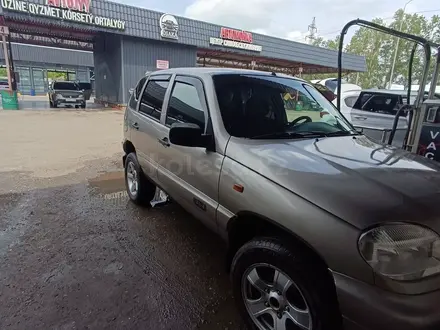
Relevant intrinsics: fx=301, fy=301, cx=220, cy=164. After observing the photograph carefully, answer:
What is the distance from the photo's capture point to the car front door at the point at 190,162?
7.88 feet

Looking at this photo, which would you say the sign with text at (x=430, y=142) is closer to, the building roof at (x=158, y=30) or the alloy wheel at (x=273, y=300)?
the alloy wheel at (x=273, y=300)

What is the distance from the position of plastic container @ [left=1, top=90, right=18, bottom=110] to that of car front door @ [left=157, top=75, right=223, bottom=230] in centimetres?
1878

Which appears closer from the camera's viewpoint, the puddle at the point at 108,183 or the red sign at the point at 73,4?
the puddle at the point at 108,183

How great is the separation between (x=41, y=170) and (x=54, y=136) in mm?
4221

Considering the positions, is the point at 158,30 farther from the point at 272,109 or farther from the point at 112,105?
the point at 272,109

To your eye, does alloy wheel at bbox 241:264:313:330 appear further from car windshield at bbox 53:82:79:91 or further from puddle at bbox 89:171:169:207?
car windshield at bbox 53:82:79:91

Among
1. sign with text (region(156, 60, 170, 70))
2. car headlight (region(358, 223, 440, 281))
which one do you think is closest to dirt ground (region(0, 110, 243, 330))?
car headlight (region(358, 223, 440, 281))

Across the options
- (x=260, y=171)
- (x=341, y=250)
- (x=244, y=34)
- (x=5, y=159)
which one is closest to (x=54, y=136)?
(x=5, y=159)

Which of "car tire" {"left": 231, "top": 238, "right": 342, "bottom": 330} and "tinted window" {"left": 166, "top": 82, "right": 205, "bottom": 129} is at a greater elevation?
"tinted window" {"left": 166, "top": 82, "right": 205, "bottom": 129}

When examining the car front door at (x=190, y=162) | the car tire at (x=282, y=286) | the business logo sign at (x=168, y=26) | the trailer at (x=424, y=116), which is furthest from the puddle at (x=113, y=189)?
the business logo sign at (x=168, y=26)

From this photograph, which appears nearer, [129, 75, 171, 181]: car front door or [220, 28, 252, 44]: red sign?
[129, 75, 171, 181]: car front door

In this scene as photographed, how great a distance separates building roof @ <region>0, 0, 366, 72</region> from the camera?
16328 mm

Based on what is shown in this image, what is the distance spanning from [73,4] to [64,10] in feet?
1.85

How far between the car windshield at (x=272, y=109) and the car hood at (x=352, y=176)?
22 cm
